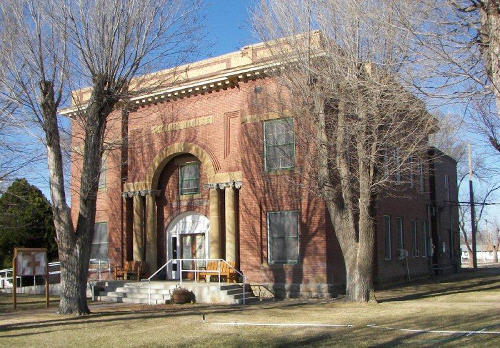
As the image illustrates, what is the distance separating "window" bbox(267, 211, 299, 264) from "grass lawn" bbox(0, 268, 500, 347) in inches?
89.4

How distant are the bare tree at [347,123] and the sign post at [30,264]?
9607mm

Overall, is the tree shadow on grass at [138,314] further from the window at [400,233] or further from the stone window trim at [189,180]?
the window at [400,233]

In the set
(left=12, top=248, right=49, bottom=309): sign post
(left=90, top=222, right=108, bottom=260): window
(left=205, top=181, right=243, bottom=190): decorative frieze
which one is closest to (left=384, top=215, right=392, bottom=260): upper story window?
(left=205, top=181, right=243, bottom=190): decorative frieze

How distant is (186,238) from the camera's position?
83.5ft

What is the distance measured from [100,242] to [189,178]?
585cm

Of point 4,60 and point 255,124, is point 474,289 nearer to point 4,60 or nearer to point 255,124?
point 255,124

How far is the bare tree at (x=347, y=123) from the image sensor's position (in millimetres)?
16312

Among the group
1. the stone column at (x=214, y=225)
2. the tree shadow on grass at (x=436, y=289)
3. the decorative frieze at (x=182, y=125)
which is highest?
the decorative frieze at (x=182, y=125)

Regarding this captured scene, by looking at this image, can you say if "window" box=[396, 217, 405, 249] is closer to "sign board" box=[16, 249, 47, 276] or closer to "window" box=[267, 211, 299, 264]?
"window" box=[267, 211, 299, 264]

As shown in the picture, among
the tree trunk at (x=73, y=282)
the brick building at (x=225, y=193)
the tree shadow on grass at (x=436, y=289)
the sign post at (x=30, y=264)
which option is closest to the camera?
the tree trunk at (x=73, y=282)

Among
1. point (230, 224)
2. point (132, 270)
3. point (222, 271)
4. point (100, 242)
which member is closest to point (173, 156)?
point (230, 224)

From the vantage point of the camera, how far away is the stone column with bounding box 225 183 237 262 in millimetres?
22812

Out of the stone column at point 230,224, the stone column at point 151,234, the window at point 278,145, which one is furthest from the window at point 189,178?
the window at point 278,145

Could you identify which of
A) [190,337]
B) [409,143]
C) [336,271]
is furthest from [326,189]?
[190,337]
